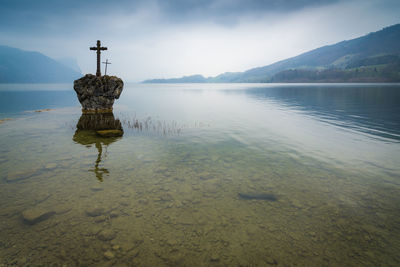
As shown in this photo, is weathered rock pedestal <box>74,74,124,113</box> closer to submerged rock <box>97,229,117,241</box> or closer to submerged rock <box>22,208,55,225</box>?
submerged rock <box>22,208,55,225</box>

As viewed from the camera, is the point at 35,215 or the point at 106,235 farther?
the point at 35,215

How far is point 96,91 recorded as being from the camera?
31.4m

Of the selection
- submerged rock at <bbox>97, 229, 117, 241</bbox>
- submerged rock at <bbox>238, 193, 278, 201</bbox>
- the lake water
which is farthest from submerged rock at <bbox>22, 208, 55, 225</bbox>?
submerged rock at <bbox>238, 193, 278, 201</bbox>

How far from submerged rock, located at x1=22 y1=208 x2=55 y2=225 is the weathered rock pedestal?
89.7ft

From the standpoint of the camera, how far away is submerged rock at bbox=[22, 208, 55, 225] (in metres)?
6.69

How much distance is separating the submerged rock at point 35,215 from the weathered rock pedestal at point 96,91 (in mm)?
27332

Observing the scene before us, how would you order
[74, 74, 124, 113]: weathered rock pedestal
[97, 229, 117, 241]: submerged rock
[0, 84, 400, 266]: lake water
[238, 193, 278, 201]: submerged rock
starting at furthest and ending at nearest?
[74, 74, 124, 113]: weathered rock pedestal → [238, 193, 278, 201]: submerged rock → [97, 229, 117, 241]: submerged rock → [0, 84, 400, 266]: lake water

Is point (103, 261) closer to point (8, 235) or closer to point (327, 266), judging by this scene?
point (8, 235)

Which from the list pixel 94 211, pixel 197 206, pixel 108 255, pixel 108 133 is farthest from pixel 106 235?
pixel 108 133

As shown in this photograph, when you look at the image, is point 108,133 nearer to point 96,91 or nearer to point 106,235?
point 106,235

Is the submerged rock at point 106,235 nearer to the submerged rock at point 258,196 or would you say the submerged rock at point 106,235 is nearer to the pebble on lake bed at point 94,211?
the pebble on lake bed at point 94,211

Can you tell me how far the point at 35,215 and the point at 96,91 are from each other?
93.4 feet

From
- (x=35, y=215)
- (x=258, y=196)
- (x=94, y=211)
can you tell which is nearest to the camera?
(x=35, y=215)

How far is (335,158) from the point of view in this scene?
13672mm
